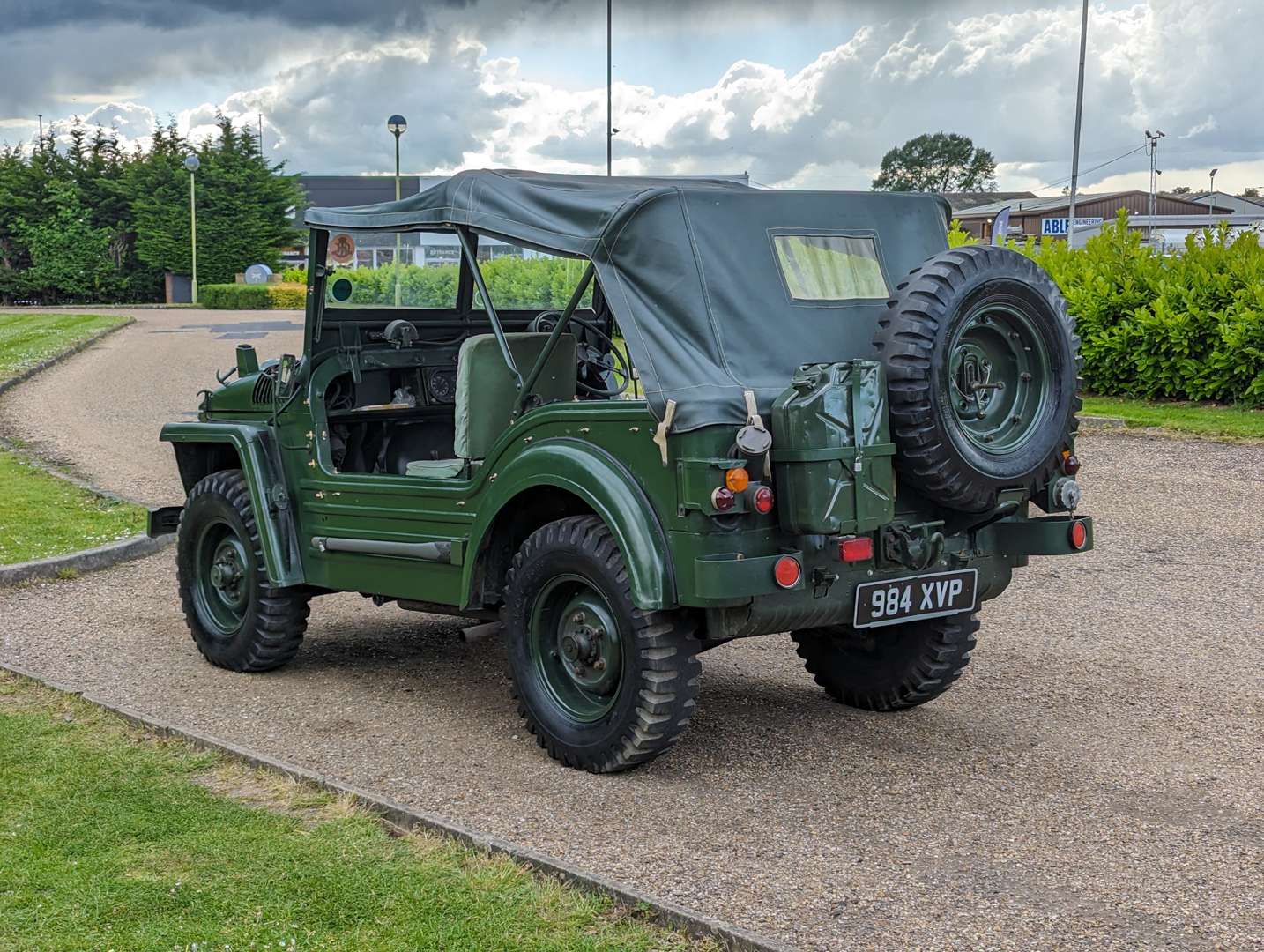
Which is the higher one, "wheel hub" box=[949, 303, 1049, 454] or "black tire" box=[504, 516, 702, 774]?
"wheel hub" box=[949, 303, 1049, 454]

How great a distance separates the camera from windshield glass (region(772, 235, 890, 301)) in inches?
220

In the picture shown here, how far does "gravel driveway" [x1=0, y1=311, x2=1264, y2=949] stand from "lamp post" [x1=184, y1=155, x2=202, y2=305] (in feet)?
147

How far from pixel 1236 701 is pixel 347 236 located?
14.5 feet

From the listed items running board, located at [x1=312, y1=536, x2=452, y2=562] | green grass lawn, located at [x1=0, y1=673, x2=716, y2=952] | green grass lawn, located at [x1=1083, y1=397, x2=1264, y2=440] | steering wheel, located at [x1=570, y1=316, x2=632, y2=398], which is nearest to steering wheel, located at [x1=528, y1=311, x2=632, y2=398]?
steering wheel, located at [x1=570, y1=316, x2=632, y2=398]

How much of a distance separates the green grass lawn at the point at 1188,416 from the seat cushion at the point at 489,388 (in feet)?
33.4

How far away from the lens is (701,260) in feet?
17.7

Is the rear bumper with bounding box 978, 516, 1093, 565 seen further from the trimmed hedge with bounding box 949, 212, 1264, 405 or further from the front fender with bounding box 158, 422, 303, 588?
the trimmed hedge with bounding box 949, 212, 1264, 405

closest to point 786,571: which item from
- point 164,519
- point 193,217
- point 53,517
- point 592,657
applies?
point 592,657

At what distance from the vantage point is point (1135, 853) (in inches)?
183

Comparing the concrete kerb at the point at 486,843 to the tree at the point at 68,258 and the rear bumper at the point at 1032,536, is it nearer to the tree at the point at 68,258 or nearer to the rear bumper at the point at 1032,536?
the rear bumper at the point at 1032,536

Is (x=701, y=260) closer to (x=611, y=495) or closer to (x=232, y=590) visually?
(x=611, y=495)

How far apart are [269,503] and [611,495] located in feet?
7.99

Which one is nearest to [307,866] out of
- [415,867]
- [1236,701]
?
[415,867]

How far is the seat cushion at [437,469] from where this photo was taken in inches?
243
